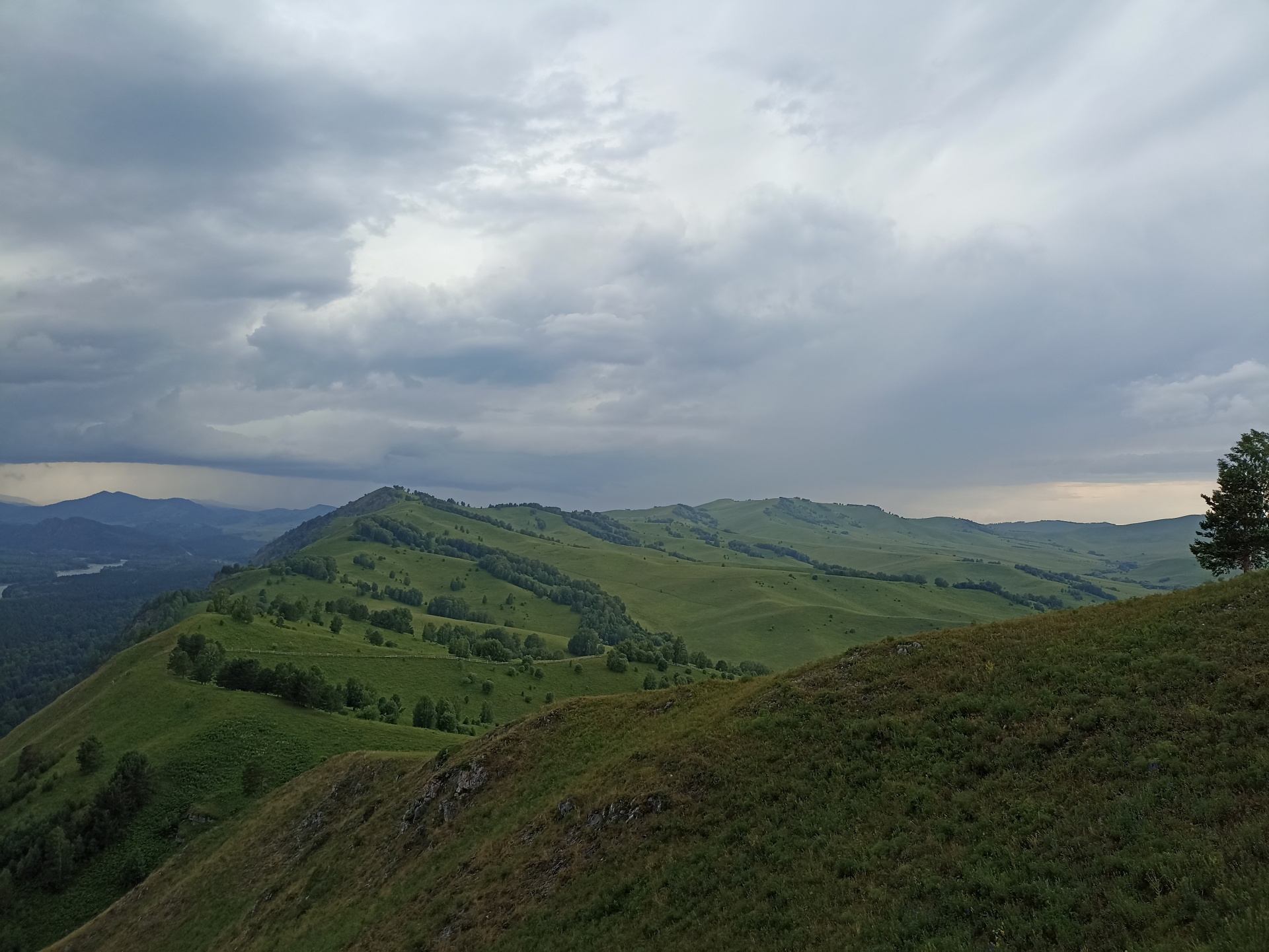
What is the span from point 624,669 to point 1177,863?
148 m

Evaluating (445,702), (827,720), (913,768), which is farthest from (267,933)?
(445,702)

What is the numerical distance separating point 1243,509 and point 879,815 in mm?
50144

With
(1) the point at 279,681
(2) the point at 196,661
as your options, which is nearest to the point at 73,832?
(1) the point at 279,681

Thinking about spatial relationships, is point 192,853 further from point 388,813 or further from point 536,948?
point 536,948

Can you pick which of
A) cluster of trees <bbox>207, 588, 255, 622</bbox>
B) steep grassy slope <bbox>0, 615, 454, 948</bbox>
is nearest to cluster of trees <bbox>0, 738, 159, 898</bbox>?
steep grassy slope <bbox>0, 615, 454, 948</bbox>

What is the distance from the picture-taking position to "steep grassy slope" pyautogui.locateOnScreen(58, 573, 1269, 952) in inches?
690

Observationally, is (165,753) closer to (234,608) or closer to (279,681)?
(279,681)

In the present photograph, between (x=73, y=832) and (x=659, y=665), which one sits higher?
(x=659, y=665)

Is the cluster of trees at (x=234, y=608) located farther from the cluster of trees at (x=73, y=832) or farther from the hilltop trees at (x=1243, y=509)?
the hilltop trees at (x=1243, y=509)

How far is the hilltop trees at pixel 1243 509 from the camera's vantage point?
169ft

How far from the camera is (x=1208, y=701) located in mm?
23109

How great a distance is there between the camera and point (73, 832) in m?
78.5

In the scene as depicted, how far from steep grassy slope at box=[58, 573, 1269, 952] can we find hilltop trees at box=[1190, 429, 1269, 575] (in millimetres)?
26027

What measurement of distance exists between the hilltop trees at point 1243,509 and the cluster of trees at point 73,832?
387ft
